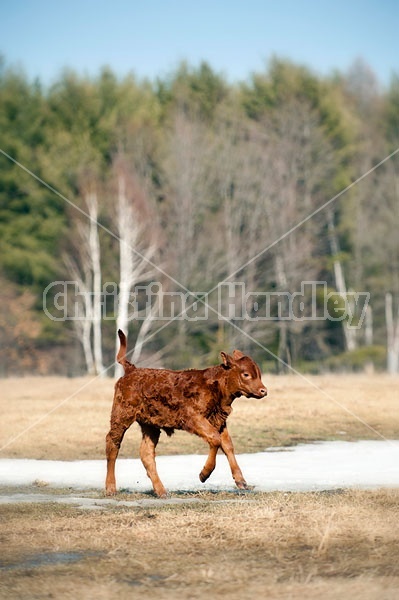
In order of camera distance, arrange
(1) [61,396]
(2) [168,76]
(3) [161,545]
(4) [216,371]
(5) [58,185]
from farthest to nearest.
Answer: (2) [168,76] < (5) [58,185] < (1) [61,396] < (4) [216,371] < (3) [161,545]

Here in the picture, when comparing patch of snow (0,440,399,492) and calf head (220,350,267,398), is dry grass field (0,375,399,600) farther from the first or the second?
calf head (220,350,267,398)

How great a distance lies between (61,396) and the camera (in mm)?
26172

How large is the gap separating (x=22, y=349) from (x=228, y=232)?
37.0 ft

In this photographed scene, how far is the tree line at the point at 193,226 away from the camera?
41688 millimetres

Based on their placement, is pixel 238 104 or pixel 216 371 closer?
pixel 216 371

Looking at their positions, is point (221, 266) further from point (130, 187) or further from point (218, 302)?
point (130, 187)

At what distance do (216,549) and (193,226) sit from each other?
36.7 metres

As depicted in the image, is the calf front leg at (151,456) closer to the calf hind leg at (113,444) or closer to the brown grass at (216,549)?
the calf hind leg at (113,444)

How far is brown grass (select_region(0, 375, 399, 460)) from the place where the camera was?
16.5 metres

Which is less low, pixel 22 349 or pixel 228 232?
pixel 228 232

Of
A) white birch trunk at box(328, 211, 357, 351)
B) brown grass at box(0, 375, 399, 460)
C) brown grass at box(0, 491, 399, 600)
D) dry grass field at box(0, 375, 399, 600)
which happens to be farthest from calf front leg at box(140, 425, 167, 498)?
white birch trunk at box(328, 211, 357, 351)

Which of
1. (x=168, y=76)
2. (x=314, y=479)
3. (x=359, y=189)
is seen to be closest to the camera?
(x=314, y=479)

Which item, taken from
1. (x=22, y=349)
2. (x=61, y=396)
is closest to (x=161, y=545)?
(x=61, y=396)

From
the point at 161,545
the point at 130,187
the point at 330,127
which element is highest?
the point at 330,127
